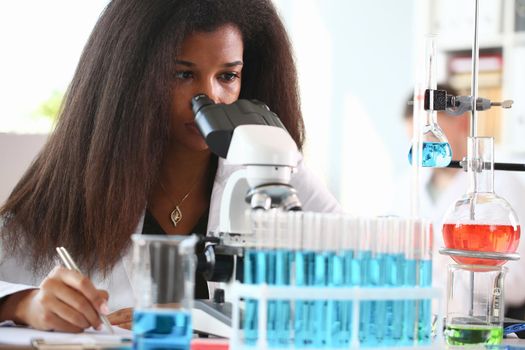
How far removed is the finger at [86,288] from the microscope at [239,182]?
180 millimetres

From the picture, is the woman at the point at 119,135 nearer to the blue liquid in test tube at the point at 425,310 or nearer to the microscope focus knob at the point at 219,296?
the microscope focus knob at the point at 219,296

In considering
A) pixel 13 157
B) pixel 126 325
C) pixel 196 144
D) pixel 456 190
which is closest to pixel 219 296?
pixel 126 325

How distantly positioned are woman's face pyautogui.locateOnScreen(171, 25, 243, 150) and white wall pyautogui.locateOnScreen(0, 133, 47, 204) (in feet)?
1.51

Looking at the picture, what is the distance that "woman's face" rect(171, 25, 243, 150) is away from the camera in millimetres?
2113

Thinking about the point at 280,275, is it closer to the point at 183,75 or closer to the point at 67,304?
the point at 67,304

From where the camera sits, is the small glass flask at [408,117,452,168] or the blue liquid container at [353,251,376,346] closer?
the blue liquid container at [353,251,376,346]

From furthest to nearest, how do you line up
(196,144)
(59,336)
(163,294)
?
(196,144) < (59,336) < (163,294)

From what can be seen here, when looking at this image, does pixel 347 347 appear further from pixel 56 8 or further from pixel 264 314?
pixel 56 8

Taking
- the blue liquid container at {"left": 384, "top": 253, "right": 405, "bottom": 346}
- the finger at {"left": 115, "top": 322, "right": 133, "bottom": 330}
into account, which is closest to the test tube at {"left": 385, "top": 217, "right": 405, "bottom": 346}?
the blue liquid container at {"left": 384, "top": 253, "right": 405, "bottom": 346}

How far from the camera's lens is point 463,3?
5.47m

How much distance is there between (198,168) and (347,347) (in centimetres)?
122

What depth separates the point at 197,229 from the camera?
2322 millimetres

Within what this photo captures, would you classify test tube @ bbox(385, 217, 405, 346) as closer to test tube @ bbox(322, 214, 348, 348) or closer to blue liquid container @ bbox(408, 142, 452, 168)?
test tube @ bbox(322, 214, 348, 348)

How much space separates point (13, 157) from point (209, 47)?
0.65 m
